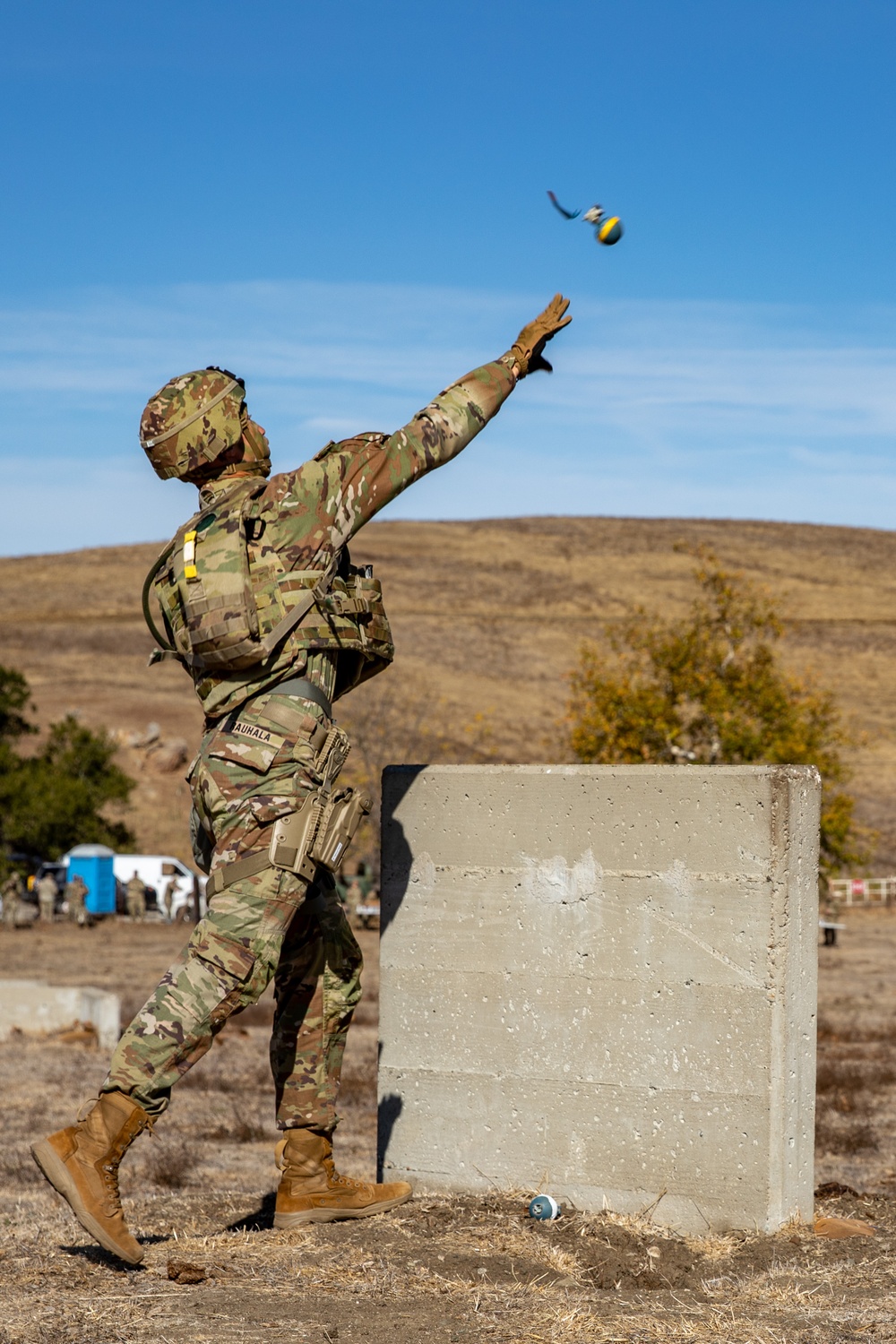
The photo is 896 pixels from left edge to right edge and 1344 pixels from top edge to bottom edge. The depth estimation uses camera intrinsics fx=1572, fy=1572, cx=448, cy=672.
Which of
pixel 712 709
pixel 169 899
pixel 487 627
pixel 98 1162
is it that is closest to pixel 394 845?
pixel 98 1162

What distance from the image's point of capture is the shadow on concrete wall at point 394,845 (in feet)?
17.8

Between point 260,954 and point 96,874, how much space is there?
28708mm

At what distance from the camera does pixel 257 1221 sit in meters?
5.11

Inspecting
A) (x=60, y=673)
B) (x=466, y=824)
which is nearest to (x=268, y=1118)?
(x=466, y=824)

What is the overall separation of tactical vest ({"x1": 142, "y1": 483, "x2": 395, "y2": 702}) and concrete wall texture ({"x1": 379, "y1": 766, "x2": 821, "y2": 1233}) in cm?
96

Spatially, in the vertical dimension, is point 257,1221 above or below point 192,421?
below

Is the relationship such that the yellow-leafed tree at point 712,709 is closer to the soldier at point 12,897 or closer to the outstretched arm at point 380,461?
the soldier at point 12,897

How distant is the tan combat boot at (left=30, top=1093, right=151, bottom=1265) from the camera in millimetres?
3955

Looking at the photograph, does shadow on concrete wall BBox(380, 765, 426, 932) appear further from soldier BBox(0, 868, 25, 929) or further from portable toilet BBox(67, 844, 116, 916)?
portable toilet BBox(67, 844, 116, 916)

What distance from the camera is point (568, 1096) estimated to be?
16.6 feet

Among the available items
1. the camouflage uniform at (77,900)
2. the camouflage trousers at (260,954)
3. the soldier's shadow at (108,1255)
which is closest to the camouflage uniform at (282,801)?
the camouflage trousers at (260,954)

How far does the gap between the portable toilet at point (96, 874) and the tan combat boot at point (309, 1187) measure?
2780cm

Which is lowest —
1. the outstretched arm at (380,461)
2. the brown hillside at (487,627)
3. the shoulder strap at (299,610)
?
the shoulder strap at (299,610)

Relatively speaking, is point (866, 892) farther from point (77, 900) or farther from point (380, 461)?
point (380, 461)
